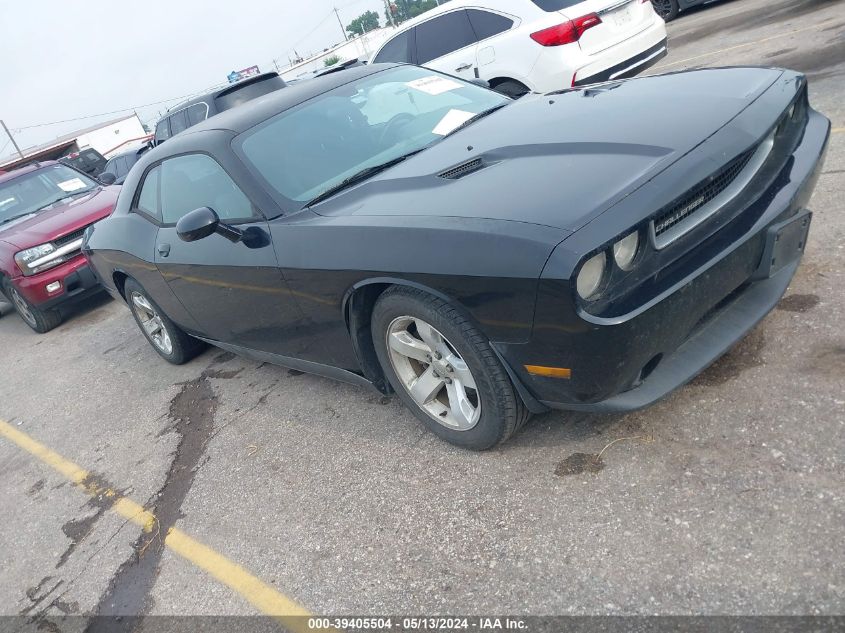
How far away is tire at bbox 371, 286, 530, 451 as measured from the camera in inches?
98.4

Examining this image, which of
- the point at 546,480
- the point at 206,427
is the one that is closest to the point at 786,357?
the point at 546,480

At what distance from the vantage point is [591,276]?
7.08 feet

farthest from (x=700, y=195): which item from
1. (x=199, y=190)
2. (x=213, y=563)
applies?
(x=199, y=190)

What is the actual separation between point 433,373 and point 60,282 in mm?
5760

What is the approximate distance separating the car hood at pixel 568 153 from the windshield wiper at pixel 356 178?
0.29 ft

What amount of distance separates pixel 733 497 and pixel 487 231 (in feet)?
3.92

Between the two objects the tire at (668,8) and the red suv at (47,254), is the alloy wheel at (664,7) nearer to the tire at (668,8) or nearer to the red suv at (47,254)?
the tire at (668,8)

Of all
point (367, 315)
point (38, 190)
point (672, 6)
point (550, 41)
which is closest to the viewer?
point (367, 315)

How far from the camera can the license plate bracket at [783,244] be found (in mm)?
2418

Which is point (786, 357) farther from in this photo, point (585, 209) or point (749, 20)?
point (749, 20)

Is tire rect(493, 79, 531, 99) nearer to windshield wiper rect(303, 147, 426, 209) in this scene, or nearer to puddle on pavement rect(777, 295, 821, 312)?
windshield wiper rect(303, 147, 426, 209)

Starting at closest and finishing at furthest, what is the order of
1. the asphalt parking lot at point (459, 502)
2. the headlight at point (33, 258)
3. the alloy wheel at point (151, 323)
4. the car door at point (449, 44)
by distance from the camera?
the asphalt parking lot at point (459, 502), the alloy wheel at point (151, 323), the headlight at point (33, 258), the car door at point (449, 44)

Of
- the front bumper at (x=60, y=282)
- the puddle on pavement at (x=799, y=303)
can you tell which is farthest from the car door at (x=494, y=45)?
the front bumper at (x=60, y=282)

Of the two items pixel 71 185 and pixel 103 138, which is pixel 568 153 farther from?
pixel 103 138
